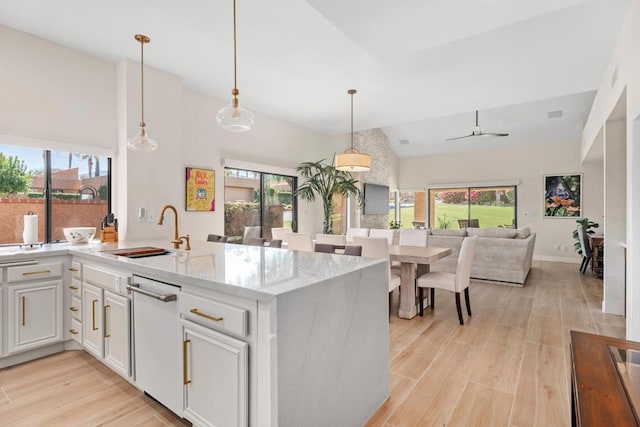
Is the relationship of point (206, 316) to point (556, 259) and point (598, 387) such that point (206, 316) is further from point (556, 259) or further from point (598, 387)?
point (556, 259)

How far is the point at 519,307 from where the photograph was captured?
395 cm

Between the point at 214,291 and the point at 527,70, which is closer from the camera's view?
the point at 214,291

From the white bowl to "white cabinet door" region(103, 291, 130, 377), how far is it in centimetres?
115

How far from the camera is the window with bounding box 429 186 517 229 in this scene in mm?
8617

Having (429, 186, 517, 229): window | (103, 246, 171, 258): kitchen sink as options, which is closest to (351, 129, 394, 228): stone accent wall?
(429, 186, 517, 229): window

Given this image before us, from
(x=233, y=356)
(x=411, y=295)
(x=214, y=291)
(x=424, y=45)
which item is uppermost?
(x=424, y=45)

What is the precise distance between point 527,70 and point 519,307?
288 centimetres

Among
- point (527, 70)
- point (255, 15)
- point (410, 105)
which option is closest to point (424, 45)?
point (255, 15)

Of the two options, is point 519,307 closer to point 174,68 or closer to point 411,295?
point 411,295

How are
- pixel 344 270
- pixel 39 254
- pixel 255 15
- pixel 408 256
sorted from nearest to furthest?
1. pixel 344 270
2. pixel 39 254
3. pixel 255 15
4. pixel 408 256

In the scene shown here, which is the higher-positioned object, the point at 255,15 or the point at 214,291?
the point at 255,15

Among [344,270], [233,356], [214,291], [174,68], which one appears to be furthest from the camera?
[174,68]

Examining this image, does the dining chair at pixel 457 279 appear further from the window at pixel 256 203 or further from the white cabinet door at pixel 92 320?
the white cabinet door at pixel 92 320

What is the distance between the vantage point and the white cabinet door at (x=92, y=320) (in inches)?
90.2
